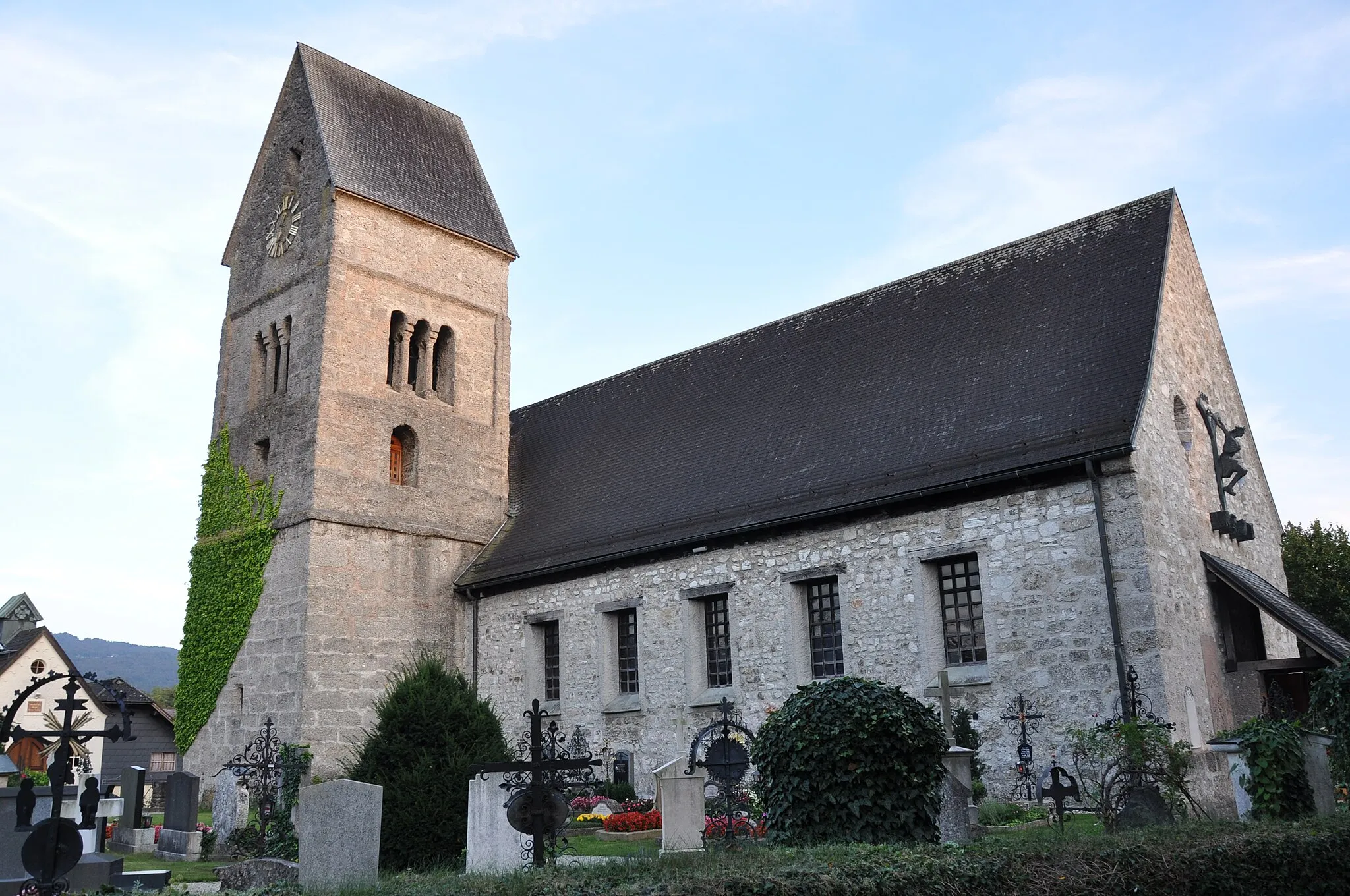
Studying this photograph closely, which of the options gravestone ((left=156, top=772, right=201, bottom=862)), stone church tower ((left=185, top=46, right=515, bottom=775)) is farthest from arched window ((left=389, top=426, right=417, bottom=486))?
gravestone ((left=156, top=772, right=201, bottom=862))

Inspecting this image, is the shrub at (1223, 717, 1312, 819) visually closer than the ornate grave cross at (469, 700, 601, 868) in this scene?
No

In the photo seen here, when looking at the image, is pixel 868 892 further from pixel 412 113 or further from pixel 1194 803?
pixel 412 113

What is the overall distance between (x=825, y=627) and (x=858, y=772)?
→ 889cm

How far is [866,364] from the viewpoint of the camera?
21.7m

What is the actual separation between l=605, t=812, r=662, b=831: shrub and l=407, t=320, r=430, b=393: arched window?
12.4 metres

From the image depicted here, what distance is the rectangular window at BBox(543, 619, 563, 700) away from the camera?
23516mm

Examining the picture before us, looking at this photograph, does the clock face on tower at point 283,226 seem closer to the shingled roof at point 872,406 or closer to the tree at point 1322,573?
the shingled roof at point 872,406

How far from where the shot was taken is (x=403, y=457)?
25.4 meters

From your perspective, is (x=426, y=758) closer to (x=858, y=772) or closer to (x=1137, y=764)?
(x=858, y=772)

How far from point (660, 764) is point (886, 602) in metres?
5.55

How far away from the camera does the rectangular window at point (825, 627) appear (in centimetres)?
1884

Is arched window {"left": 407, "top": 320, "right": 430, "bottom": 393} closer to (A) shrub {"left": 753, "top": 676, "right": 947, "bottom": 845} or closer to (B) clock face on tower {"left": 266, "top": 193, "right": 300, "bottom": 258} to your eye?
(B) clock face on tower {"left": 266, "top": 193, "right": 300, "bottom": 258}

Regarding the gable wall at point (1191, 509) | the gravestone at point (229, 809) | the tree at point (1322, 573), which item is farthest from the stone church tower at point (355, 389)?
the tree at point (1322, 573)

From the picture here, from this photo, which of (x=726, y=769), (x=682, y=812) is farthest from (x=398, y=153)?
(x=682, y=812)
